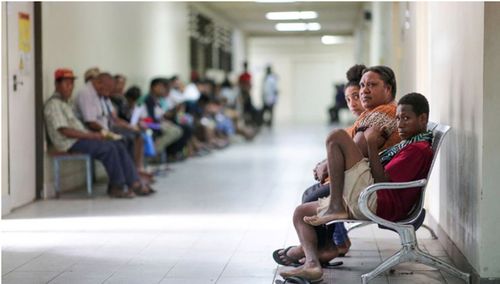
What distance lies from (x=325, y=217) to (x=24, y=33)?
4.03 metres

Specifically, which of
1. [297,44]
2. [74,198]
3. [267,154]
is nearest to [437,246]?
[74,198]

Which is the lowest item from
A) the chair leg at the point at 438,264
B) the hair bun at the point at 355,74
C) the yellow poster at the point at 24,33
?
the chair leg at the point at 438,264

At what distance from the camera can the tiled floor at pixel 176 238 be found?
456 centimetres

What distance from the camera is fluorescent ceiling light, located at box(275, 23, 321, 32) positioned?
20398 millimetres

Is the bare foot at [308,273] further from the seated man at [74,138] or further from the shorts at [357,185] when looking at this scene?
the seated man at [74,138]

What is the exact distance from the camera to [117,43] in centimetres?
1034

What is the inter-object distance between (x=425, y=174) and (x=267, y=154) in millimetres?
8677

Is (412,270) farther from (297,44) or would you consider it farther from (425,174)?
(297,44)

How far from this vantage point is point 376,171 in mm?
4102

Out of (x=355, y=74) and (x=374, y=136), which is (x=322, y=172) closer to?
(x=374, y=136)

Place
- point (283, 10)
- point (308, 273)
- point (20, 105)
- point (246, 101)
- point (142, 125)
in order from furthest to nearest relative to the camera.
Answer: point (246, 101) → point (283, 10) → point (142, 125) → point (20, 105) → point (308, 273)

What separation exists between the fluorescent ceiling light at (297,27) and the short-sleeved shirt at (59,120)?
42.7ft

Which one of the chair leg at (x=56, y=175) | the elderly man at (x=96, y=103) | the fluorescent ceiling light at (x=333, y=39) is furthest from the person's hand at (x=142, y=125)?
the fluorescent ceiling light at (x=333, y=39)

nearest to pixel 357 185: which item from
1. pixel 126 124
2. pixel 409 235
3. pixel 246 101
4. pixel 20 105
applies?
pixel 409 235
